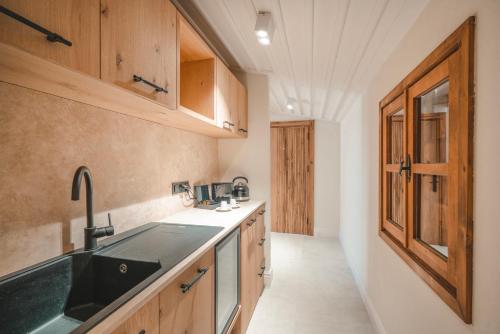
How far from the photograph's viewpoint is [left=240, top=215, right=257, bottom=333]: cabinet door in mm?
1794

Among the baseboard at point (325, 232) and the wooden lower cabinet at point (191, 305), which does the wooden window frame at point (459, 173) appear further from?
the baseboard at point (325, 232)

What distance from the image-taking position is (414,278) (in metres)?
1.29

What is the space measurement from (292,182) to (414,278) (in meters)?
3.38

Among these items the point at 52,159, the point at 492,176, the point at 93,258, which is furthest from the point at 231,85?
the point at 492,176

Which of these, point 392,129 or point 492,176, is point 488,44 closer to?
point 492,176

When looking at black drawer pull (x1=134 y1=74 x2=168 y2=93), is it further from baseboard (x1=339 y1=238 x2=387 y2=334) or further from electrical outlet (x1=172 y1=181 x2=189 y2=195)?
baseboard (x1=339 y1=238 x2=387 y2=334)

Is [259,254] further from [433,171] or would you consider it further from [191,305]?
[433,171]

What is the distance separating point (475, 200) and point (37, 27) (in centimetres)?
139

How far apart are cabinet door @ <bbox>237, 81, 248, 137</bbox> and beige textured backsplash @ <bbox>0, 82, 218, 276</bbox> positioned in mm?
963

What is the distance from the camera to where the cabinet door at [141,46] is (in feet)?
A: 2.82

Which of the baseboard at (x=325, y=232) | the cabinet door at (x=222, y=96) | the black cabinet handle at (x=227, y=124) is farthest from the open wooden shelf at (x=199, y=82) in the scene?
the baseboard at (x=325, y=232)

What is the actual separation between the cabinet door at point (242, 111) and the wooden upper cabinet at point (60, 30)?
1.64 metres

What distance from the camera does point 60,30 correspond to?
2.26 feet

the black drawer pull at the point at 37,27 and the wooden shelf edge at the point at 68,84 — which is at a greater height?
the black drawer pull at the point at 37,27
